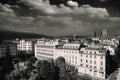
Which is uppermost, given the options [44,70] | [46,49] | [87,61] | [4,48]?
[4,48]

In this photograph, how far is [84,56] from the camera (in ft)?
143

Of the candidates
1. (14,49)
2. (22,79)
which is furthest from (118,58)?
(14,49)

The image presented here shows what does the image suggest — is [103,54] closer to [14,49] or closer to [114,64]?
[114,64]

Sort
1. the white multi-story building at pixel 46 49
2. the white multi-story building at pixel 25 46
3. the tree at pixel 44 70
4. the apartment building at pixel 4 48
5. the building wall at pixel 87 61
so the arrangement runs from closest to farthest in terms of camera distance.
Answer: the tree at pixel 44 70, the building wall at pixel 87 61, the white multi-story building at pixel 46 49, the apartment building at pixel 4 48, the white multi-story building at pixel 25 46

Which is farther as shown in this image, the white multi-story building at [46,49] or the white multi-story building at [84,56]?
the white multi-story building at [46,49]

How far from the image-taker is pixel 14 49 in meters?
67.3

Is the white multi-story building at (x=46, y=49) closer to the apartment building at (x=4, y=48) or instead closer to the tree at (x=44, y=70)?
the apartment building at (x=4, y=48)

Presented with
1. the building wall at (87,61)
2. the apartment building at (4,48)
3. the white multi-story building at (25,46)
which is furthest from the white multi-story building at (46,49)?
the white multi-story building at (25,46)

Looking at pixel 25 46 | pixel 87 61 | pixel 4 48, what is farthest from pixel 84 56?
pixel 25 46

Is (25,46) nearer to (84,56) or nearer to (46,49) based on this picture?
(46,49)

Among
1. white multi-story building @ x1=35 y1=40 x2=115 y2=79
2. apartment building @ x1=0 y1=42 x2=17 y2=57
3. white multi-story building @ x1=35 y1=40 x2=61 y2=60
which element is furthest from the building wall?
apartment building @ x1=0 y1=42 x2=17 y2=57

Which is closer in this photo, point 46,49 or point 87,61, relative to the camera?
point 87,61

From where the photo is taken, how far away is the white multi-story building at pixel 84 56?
38.3 m

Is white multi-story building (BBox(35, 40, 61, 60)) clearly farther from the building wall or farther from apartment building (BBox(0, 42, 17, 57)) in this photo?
apartment building (BBox(0, 42, 17, 57))
